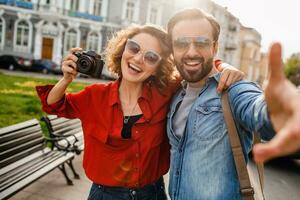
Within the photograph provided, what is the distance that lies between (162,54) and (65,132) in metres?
3.94

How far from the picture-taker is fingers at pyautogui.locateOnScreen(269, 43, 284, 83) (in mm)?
1059

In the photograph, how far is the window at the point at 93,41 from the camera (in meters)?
35.9

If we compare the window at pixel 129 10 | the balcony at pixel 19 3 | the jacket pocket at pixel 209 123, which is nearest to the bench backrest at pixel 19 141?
the jacket pocket at pixel 209 123

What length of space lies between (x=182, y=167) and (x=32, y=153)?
10.6 ft

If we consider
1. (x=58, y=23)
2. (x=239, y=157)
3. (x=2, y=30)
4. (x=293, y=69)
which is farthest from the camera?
(x=293, y=69)

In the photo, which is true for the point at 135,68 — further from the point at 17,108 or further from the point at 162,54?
the point at 17,108

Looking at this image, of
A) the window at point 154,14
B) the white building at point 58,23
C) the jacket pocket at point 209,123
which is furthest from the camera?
the window at point 154,14

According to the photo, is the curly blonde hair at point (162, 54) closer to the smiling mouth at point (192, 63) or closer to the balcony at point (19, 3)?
the smiling mouth at point (192, 63)

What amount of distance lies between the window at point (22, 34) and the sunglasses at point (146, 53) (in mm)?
32276

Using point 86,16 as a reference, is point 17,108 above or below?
below

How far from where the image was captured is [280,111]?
1176 mm

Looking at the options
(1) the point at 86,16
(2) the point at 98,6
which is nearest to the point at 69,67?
(1) the point at 86,16

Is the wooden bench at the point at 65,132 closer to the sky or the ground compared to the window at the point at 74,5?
closer to the ground

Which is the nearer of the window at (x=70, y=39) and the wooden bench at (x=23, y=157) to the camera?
the wooden bench at (x=23, y=157)
